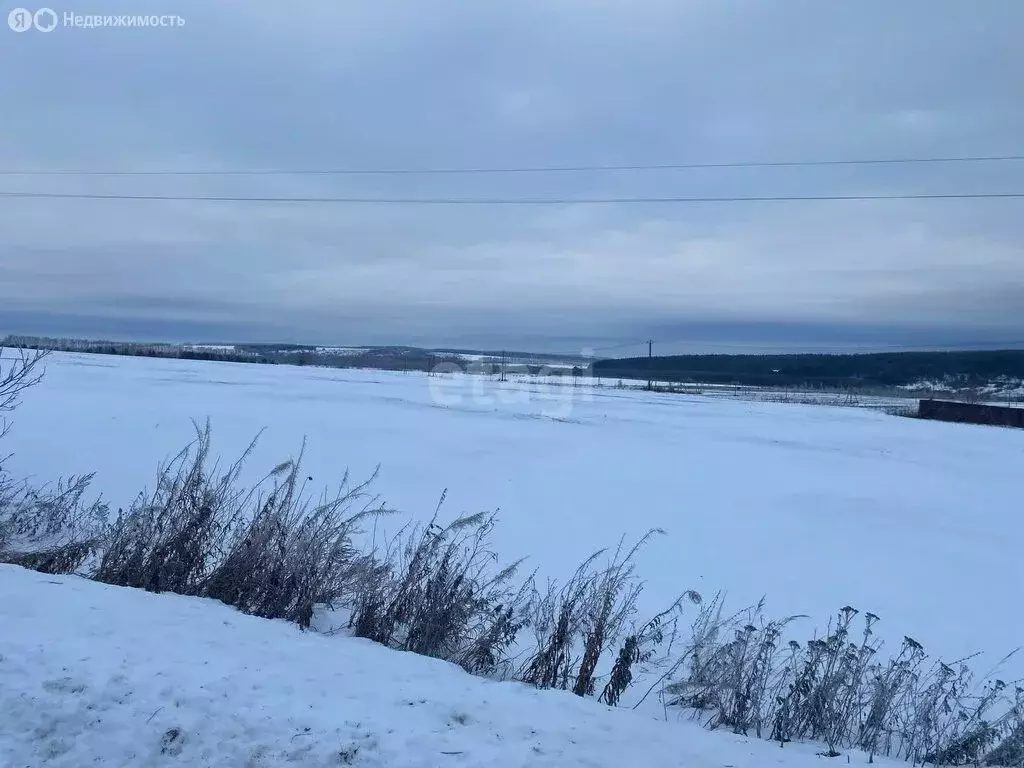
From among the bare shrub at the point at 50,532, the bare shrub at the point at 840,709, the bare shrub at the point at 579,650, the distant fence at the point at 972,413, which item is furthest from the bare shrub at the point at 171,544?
the distant fence at the point at 972,413

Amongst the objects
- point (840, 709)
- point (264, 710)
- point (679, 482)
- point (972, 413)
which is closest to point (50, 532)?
point (264, 710)

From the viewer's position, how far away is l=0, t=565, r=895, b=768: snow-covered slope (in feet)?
12.8

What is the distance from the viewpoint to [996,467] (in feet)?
78.7

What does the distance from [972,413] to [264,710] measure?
163ft

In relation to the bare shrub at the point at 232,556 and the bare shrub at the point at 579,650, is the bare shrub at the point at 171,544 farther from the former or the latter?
the bare shrub at the point at 579,650

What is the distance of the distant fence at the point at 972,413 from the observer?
43000mm

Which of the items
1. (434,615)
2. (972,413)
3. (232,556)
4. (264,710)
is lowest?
(972,413)

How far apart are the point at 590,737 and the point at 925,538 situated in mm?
11513

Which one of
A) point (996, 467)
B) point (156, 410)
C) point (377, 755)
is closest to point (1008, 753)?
point (377, 755)

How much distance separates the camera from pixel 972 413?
44781mm

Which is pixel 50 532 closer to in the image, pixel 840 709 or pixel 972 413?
pixel 840 709

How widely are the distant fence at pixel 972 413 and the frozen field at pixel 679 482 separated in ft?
34.8

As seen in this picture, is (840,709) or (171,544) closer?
(840,709)

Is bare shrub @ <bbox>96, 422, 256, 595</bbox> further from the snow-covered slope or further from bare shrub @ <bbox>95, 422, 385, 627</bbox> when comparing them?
the snow-covered slope
